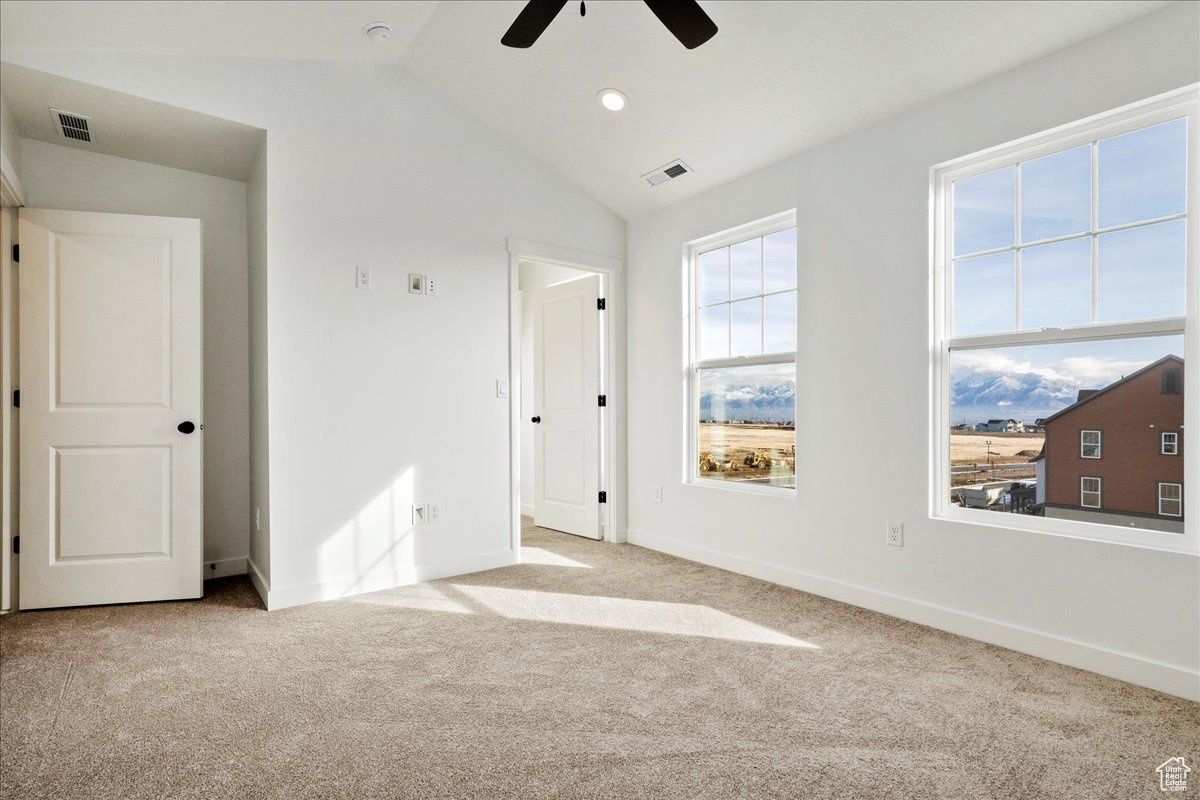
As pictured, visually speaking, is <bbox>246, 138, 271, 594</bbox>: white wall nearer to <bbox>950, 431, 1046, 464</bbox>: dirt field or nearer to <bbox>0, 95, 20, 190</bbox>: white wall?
<bbox>0, 95, 20, 190</bbox>: white wall

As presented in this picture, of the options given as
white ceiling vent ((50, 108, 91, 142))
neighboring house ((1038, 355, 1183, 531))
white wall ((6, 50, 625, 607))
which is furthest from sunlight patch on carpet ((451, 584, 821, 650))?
white ceiling vent ((50, 108, 91, 142))

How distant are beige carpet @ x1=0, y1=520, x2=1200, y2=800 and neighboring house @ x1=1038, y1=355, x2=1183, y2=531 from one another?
25.8 inches

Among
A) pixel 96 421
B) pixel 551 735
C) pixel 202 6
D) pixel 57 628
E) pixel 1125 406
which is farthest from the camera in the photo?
pixel 96 421

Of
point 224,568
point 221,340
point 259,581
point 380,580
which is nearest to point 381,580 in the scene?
point 380,580

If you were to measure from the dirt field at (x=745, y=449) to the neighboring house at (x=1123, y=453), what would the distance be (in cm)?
136

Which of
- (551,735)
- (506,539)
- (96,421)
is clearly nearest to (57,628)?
(96,421)

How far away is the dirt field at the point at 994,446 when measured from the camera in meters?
2.81

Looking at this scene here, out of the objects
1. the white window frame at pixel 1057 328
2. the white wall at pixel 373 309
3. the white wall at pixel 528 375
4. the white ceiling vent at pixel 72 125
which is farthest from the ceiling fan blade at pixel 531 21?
the white wall at pixel 528 375

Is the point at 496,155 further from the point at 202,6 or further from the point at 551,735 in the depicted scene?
the point at 551,735

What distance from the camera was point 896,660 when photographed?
2.62 metres

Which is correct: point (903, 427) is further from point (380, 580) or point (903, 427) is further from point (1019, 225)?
point (380, 580)

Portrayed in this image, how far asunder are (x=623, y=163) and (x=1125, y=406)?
119 inches

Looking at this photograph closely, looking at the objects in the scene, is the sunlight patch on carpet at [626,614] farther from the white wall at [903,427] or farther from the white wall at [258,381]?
the white wall at [258,381]

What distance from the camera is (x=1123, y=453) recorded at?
252cm
